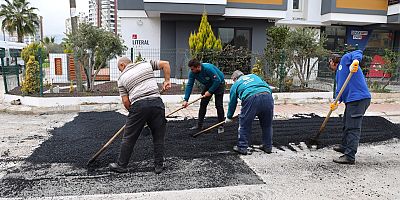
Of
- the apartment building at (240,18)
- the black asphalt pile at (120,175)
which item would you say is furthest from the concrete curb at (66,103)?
the apartment building at (240,18)

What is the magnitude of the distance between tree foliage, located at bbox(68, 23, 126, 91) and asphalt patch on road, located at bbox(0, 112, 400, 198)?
3056mm

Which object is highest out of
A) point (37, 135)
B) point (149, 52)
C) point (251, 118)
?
point (149, 52)

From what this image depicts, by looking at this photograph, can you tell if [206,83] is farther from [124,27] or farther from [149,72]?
[124,27]

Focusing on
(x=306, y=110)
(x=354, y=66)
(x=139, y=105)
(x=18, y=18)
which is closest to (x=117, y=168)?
(x=139, y=105)

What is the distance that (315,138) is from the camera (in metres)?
5.03

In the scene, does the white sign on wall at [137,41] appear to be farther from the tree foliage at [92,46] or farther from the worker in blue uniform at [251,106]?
the worker in blue uniform at [251,106]

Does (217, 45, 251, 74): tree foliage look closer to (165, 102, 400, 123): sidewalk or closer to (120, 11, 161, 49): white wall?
(165, 102, 400, 123): sidewalk

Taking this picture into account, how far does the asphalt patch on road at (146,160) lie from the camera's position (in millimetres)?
3531

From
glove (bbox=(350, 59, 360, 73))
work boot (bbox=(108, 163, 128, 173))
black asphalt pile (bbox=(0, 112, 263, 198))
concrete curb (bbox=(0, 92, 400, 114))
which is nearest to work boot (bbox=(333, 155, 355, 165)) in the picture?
glove (bbox=(350, 59, 360, 73))

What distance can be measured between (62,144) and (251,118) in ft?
9.95

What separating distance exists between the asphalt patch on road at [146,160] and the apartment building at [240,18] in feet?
20.8

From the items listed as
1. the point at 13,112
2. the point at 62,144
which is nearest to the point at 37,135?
the point at 62,144

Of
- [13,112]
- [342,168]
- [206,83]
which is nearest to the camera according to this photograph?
[342,168]

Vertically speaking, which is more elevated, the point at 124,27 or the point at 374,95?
the point at 124,27
